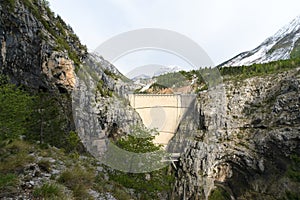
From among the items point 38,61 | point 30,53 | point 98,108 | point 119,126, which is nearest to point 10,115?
point 30,53

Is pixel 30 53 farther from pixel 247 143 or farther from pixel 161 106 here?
pixel 247 143

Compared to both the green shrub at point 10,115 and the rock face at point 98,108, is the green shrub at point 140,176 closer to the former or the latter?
the rock face at point 98,108

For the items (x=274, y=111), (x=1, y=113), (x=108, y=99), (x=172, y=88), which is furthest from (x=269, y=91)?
(x=1, y=113)

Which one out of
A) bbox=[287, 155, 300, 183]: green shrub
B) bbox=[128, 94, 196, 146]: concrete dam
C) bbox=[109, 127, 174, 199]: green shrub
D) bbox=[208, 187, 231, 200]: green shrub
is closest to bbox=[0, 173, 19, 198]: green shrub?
bbox=[109, 127, 174, 199]: green shrub

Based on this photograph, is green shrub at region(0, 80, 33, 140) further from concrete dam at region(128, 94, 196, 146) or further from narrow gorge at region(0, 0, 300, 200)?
concrete dam at region(128, 94, 196, 146)

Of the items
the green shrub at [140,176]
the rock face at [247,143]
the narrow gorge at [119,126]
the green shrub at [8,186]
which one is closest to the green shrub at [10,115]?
the narrow gorge at [119,126]

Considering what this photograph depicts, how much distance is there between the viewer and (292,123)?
37.0 m

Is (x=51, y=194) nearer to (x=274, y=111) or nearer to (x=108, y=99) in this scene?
(x=108, y=99)

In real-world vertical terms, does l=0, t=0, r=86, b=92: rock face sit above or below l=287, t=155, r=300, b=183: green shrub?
above

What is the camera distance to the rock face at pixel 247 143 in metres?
36.1

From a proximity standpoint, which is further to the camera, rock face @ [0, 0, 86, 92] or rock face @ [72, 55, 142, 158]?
rock face @ [72, 55, 142, 158]

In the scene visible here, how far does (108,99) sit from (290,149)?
2947 cm

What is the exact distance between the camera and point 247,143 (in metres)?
40.7

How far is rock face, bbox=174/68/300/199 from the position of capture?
3609cm
